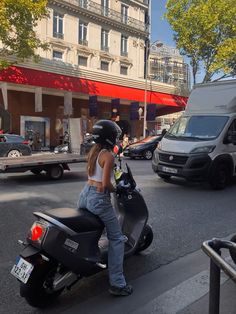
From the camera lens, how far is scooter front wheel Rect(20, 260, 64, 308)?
10.8 feet

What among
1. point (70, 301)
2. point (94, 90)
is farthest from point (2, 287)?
point (94, 90)

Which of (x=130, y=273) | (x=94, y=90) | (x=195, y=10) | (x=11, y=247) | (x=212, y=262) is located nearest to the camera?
(x=212, y=262)

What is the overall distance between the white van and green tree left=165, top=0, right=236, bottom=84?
63.4 ft

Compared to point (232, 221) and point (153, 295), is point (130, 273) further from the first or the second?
point (232, 221)

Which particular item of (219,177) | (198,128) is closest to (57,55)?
(198,128)

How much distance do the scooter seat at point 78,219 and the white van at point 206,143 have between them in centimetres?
617

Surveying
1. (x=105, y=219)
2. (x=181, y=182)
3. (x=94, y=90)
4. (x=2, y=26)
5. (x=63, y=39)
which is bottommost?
(x=181, y=182)

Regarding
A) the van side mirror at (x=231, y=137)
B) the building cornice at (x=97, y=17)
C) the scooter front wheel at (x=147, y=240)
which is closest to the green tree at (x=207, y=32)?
the building cornice at (x=97, y=17)

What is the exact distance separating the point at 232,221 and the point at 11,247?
12.2ft

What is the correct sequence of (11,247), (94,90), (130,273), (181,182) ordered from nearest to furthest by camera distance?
(130,273), (11,247), (181,182), (94,90)

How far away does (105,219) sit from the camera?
3607 millimetres

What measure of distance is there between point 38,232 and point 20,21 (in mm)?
15824

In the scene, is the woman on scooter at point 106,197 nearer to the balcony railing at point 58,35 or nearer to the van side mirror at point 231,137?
the van side mirror at point 231,137

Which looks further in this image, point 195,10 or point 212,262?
point 195,10
